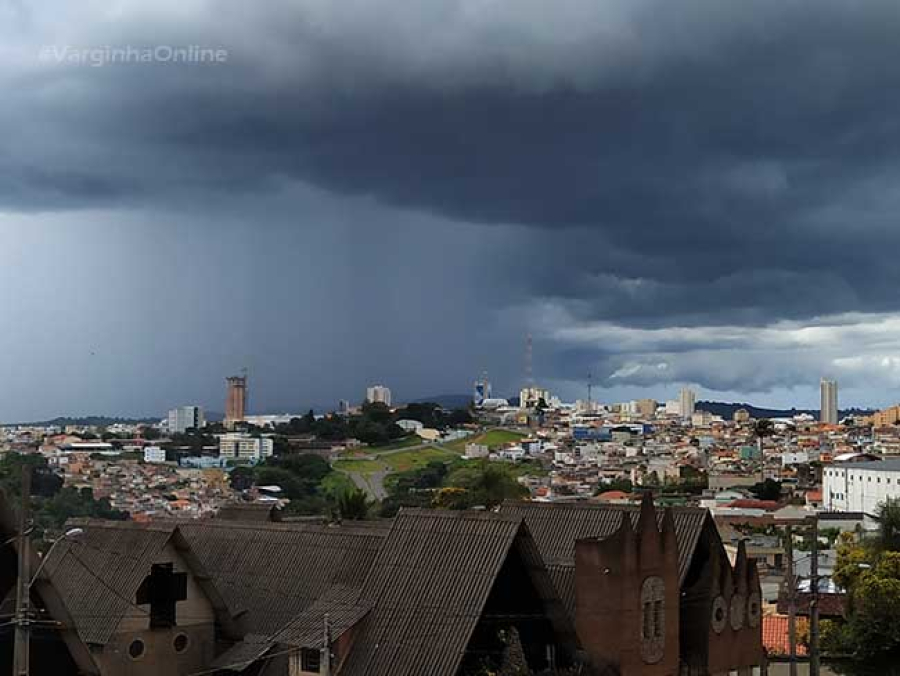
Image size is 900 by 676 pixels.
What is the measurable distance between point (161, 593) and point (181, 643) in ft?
4.28

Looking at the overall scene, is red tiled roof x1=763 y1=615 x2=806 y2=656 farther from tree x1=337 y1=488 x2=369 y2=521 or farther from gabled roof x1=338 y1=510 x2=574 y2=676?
gabled roof x1=338 y1=510 x2=574 y2=676

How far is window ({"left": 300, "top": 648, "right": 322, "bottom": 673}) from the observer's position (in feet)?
85.6

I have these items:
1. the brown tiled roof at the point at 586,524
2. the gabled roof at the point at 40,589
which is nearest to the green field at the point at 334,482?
the brown tiled roof at the point at 586,524

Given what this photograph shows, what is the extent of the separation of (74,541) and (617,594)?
1433 cm

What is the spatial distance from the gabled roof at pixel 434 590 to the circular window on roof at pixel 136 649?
5216 mm

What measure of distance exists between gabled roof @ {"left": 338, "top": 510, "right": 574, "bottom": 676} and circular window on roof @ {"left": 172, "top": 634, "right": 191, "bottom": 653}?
461 centimetres

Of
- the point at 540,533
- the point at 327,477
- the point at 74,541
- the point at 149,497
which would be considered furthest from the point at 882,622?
the point at 327,477

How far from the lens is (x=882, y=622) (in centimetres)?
5525

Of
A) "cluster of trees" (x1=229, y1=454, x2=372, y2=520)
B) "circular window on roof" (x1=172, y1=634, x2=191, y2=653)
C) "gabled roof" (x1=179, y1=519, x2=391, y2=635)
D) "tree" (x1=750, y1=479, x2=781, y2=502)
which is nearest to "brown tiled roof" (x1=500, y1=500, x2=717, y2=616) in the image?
"gabled roof" (x1=179, y1=519, x2=391, y2=635)

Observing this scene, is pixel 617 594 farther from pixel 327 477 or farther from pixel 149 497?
pixel 327 477

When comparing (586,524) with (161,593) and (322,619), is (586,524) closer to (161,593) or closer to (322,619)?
(322,619)

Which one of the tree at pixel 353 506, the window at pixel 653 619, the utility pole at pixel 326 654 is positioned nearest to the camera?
the utility pole at pixel 326 654

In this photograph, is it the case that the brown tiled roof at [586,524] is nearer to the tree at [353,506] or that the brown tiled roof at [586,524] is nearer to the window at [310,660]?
the window at [310,660]

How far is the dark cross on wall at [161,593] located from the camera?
28.2 metres
